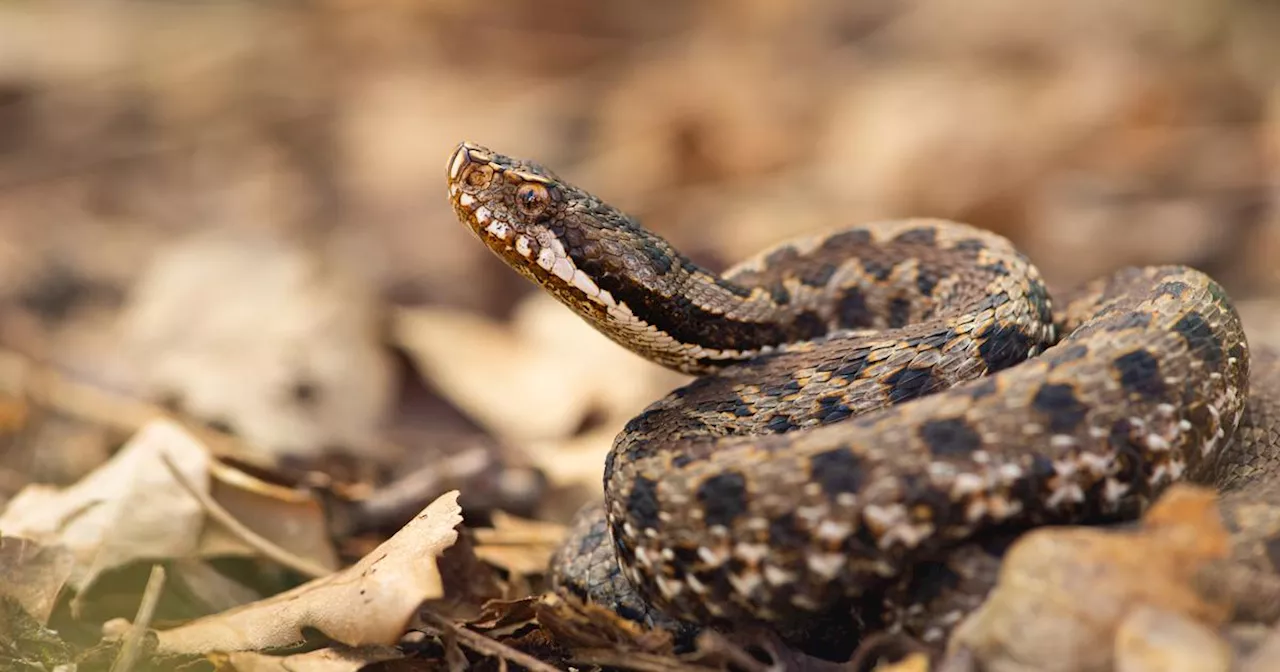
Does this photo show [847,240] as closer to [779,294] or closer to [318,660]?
[779,294]

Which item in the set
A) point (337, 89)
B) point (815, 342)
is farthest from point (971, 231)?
point (337, 89)

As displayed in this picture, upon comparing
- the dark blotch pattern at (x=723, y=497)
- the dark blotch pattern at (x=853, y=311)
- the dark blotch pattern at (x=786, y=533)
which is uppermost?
the dark blotch pattern at (x=853, y=311)

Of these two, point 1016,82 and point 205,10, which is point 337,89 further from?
point 1016,82

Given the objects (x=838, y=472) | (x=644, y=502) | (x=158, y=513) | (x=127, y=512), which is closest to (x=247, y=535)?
(x=158, y=513)

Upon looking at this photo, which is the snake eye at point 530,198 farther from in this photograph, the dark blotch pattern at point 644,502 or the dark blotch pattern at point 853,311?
the dark blotch pattern at point 853,311

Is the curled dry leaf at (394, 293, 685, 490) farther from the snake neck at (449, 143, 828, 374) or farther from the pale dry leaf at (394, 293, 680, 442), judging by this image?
the snake neck at (449, 143, 828, 374)

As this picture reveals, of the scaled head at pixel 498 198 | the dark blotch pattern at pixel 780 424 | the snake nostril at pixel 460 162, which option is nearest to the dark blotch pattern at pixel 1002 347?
the dark blotch pattern at pixel 780 424
